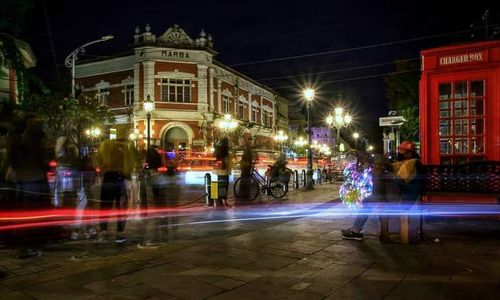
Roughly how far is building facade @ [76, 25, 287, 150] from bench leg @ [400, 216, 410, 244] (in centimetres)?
2896

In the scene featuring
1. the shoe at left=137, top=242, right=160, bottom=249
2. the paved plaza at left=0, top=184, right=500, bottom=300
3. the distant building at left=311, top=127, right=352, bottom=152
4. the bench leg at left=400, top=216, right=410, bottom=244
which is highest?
the distant building at left=311, top=127, right=352, bottom=152

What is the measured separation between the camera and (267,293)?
4.72 meters

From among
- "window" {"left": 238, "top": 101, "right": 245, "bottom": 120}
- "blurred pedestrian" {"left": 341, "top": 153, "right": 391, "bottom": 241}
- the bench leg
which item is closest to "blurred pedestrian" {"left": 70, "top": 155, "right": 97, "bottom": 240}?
"blurred pedestrian" {"left": 341, "top": 153, "right": 391, "bottom": 241}

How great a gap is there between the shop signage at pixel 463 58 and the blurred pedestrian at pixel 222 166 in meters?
5.73

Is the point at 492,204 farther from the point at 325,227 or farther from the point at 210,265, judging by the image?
the point at 210,265

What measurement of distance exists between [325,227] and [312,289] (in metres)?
3.92

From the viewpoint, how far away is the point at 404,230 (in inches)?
273

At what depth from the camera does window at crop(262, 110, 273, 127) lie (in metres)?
54.9

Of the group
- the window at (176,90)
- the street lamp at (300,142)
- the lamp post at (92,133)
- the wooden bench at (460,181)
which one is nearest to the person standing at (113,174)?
the wooden bench at (460,181)

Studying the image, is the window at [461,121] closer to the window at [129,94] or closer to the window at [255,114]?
the window at [129,94]

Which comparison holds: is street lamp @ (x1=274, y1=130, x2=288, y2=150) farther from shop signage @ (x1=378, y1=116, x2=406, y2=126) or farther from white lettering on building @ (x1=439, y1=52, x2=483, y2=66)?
white lettering on building @ (x1=439, y1=52, x2=483, y2=66)

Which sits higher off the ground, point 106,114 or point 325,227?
point 106,114

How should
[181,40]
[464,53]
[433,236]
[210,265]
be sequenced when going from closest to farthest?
1. [210,265]
2. [433,236]
3. [464,53]
4. [181,40]

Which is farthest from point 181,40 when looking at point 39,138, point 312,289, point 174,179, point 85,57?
point 312,289
